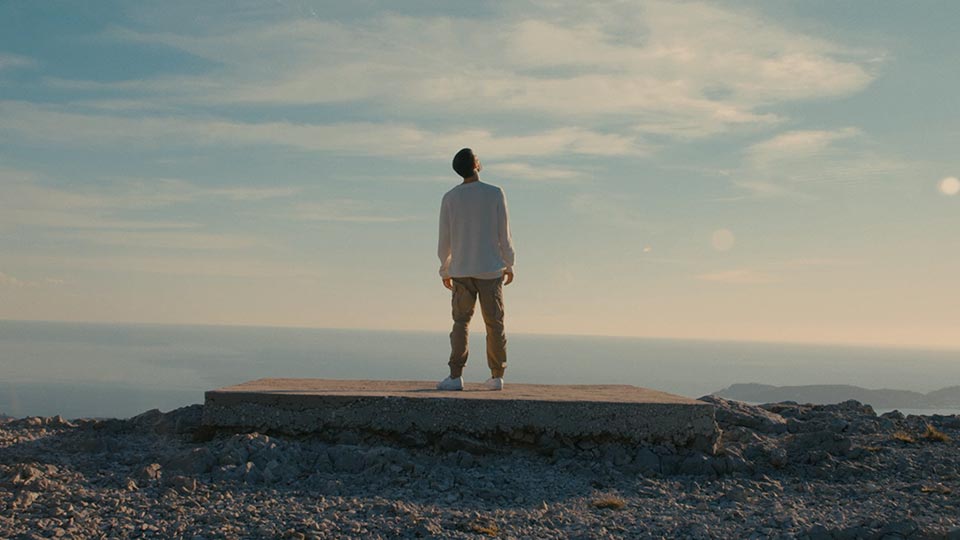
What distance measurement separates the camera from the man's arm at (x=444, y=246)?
8.88 metres

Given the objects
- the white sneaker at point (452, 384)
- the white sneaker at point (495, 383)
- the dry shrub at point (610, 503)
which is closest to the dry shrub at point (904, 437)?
the dry shrub at point (610, 503)

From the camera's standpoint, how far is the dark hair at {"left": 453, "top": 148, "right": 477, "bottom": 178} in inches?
345

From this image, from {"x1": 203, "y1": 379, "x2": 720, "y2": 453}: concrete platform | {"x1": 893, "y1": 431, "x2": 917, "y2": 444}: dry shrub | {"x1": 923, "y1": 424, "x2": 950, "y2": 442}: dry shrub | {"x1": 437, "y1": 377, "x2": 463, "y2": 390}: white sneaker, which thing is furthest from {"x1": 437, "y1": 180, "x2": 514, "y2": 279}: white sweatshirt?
{"x1": 923, "y1": 424, "x2": 950, "y2": 442}: dry shrub

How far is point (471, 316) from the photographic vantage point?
29.2 feet

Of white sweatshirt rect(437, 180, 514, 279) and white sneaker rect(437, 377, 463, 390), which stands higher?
white sweatshirt rect(437, 180, 514, 279)

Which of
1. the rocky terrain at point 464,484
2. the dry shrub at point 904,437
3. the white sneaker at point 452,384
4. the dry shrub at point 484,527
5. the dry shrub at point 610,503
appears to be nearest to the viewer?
the dry shrub at point 484,527

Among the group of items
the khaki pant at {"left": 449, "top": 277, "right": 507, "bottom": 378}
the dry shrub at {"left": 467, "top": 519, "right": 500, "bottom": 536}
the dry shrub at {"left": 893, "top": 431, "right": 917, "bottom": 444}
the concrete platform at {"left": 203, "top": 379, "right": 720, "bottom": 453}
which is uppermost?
the khaki pant at {"left": 449, "top": 277, "right": 507, "bottom": 378}

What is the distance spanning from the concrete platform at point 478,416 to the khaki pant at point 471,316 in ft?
2.77

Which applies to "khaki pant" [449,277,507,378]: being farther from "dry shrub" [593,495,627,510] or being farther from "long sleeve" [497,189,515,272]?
"dry shrub" [593,495,627,510]

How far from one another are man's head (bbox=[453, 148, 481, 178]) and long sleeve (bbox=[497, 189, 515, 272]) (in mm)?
415

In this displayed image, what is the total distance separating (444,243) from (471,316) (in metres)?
0.86

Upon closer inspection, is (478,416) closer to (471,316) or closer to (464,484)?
(464,484)

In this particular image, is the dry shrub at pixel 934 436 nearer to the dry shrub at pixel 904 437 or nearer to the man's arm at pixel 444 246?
the dry shrub at pixel 904 437

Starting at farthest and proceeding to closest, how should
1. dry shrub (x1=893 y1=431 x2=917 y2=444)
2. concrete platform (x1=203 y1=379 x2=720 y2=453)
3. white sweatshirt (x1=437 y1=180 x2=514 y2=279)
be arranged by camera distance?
white sweatshirt (x1=437 y1=180 x2=514 y2=279), dry shrub (x1=893 y1=431 x2=917 y2=444), concrete platform (x1=203 y1=379 x2=720 y2=453)
